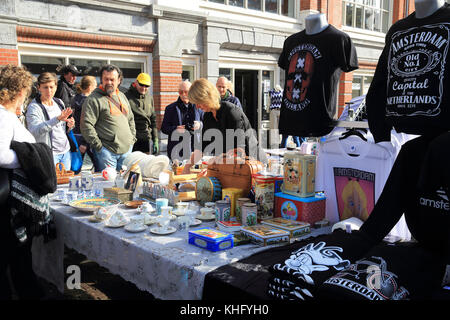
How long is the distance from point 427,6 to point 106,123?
301 cm

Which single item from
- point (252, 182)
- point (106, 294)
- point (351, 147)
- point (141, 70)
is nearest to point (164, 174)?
point (252, 182)

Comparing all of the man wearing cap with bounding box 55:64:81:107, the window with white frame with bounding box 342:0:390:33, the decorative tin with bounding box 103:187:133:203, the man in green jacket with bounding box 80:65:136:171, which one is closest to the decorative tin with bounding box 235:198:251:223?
the decorative tin with bounding box 103:187:133:203

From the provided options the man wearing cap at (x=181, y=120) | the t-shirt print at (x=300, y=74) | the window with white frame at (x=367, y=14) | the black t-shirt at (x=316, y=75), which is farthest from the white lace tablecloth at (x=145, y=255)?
the window with white frame at (x=367, y=14)

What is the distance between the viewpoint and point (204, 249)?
74.2 inches

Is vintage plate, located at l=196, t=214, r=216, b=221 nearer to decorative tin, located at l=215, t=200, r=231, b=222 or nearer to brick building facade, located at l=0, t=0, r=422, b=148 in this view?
decorative tin, located at l=215, t=200, r=231, b=222

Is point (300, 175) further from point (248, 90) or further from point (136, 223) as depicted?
point (248, 90)

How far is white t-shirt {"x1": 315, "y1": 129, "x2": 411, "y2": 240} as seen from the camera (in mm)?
2037

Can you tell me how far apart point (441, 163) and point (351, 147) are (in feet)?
2.70

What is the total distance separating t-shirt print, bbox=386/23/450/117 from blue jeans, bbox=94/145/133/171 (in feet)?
9.20

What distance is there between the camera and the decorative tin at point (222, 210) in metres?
2.29

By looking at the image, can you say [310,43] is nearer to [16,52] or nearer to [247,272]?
[247,272]

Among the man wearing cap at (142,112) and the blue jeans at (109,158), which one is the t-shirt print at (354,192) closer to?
the blue jeans at (109,158)

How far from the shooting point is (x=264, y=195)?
90.8 inches

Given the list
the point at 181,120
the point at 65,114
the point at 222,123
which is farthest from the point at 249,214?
the point at 181,120
